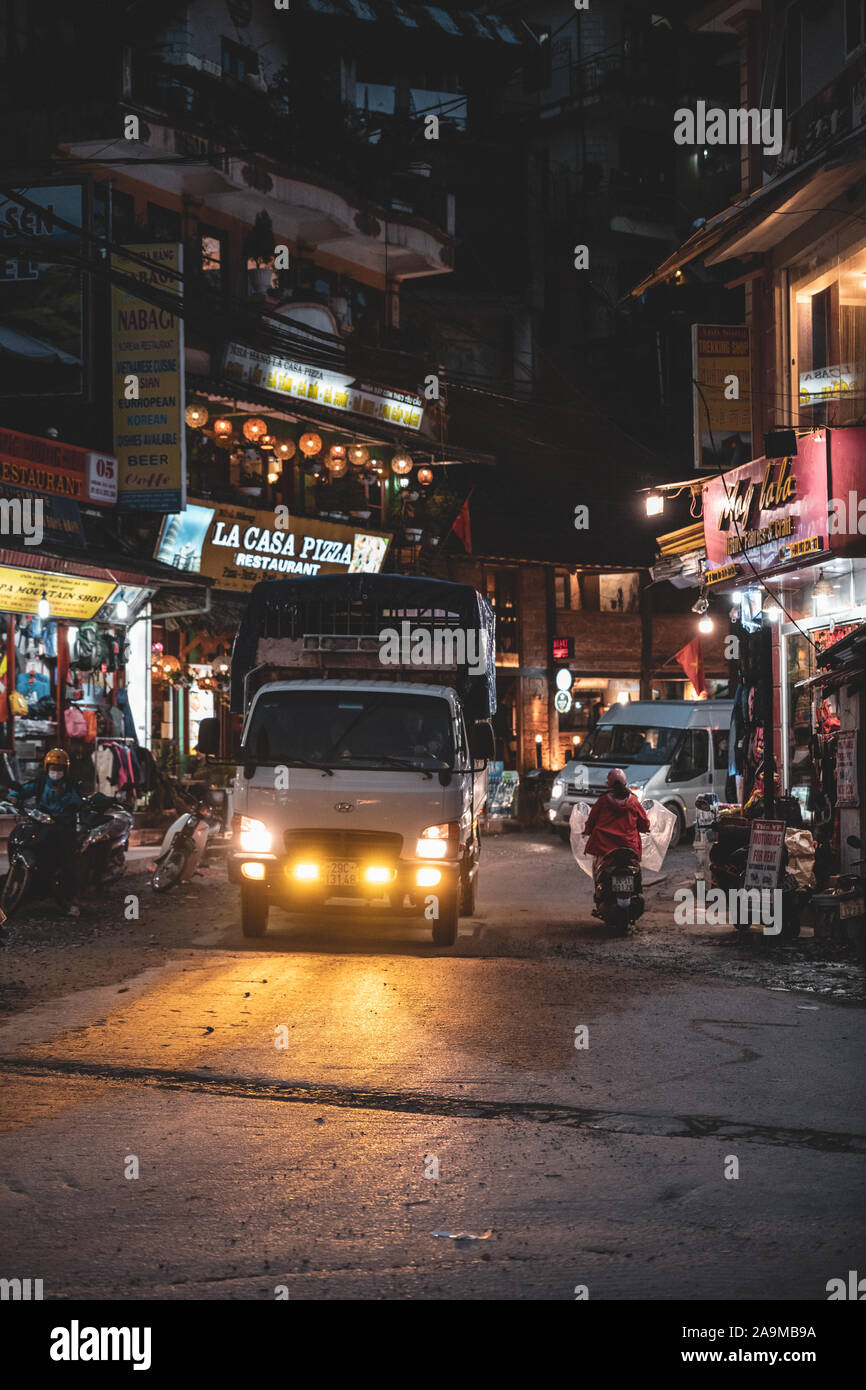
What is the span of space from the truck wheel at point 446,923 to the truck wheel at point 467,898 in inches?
70.3

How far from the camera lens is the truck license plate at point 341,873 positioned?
1297 cm

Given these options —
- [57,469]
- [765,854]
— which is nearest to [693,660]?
[57,469]

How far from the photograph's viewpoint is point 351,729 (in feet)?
45.5

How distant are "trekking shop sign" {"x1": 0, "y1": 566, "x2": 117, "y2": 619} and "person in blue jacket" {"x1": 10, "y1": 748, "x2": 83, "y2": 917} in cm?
540

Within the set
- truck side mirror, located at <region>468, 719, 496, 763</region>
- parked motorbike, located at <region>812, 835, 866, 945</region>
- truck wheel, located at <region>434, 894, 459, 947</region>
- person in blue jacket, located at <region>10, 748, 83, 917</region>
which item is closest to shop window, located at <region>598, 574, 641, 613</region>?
truck side mirror, located at <region>468, 719, 496, 763</region>

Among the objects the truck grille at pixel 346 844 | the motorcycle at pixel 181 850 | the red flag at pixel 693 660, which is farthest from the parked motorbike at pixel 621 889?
the red flag at pixel 693 660

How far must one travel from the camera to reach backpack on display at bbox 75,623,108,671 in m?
22.8

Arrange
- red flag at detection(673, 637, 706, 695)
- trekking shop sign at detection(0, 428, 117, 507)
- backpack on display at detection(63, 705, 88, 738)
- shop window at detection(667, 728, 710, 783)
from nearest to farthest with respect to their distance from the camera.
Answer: trekking shop sign at detection(0, 428, 117, 507) < backpack on display at detection(63, 705, 88, 738) < red flag at detection(673, 637, 706, 695) < shop window at detection(667, 728, 710, 783)

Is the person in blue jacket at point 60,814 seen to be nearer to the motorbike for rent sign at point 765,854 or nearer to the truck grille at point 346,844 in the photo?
the truck grille at point 346,844

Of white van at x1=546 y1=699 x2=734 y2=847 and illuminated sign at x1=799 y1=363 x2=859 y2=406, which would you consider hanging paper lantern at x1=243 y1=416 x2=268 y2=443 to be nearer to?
white van at x1=546 y1=699 x2=734 y2=847

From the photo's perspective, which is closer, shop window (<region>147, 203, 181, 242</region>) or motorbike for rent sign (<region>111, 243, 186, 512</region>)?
motorbike for rent sign (<region>111, 243, 186, 512</region>)

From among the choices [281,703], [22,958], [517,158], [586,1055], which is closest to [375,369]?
[517,158]

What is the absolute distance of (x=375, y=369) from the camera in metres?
33.7
